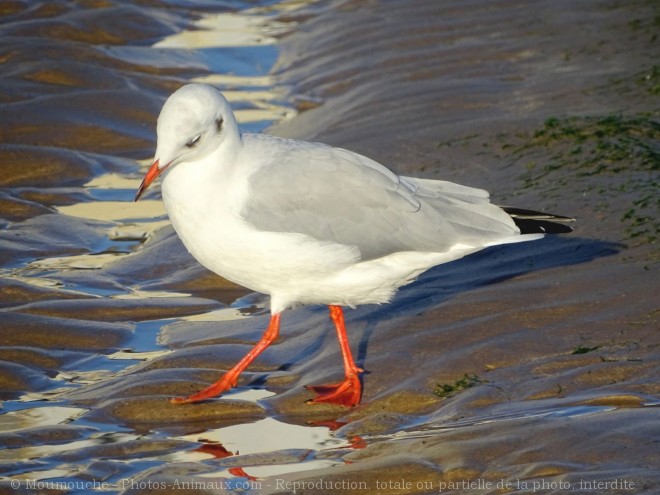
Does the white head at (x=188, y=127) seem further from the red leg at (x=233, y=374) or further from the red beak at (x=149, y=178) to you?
the red leg at (x=233, y=374)

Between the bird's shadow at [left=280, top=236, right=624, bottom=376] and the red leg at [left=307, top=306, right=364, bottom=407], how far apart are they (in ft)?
1.28

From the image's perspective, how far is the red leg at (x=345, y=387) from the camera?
6.16m

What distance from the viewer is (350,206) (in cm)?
633

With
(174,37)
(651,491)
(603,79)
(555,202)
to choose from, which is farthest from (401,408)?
(174,37)

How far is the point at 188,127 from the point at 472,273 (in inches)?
92.0

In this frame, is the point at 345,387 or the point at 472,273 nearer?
the point at 345,387

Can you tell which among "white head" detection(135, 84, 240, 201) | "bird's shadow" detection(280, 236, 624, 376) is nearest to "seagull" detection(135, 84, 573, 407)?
"white head" detection(135, 84, 240, 201)

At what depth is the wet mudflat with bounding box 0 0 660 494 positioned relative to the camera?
528cm

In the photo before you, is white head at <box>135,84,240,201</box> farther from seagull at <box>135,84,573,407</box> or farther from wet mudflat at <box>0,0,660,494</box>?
wet mudflat at <box>0,0,660,494</box>

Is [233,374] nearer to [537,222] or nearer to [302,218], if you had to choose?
[302,218]

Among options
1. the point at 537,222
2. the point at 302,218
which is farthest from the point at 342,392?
the point at 537,222

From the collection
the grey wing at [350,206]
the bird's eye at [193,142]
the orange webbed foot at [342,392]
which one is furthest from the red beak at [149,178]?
the orange webbed foot at [342,392]

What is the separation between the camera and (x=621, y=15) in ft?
37.5

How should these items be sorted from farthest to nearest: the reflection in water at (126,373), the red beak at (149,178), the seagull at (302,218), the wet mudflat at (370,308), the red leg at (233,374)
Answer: the red leg at (233,374)
the seagull at (302,218)
the red beak at (149,178)
the reflection in water at (126,373)
the wet mudflat at (370,308)
